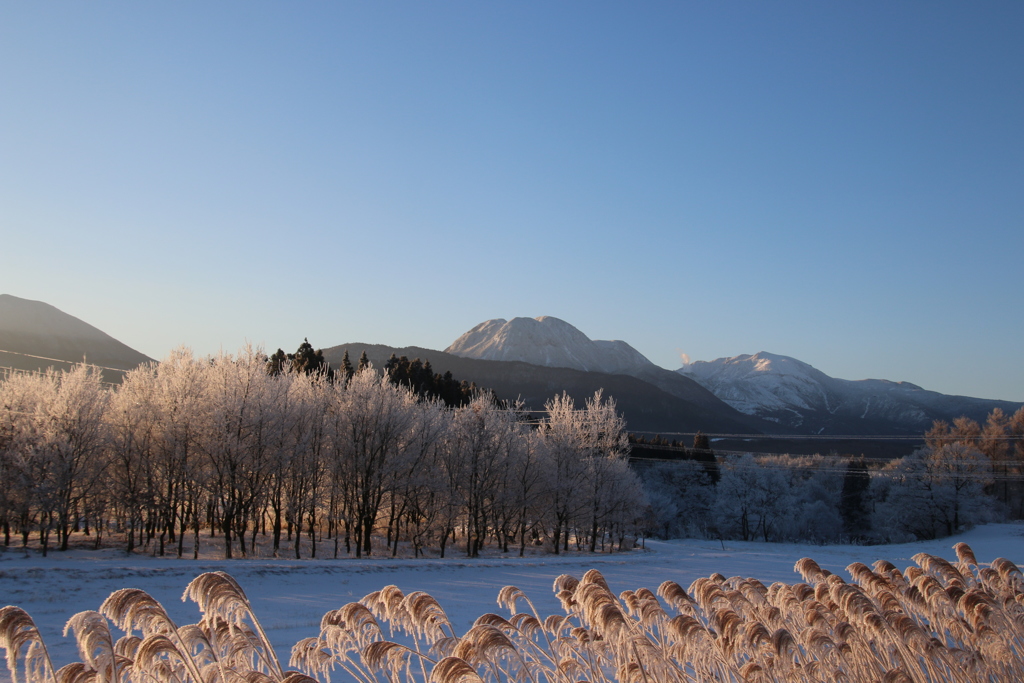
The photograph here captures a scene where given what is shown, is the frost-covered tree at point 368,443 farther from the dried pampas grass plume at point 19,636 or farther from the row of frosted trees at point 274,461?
the dried pampas grass plume at point 19,636

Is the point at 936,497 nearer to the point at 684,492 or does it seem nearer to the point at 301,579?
the point at 684,492

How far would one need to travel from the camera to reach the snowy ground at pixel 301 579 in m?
17.5

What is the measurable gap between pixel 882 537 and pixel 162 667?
84.4 m

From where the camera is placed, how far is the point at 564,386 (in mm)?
165625

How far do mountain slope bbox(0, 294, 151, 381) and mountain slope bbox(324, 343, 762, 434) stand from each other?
181 ft

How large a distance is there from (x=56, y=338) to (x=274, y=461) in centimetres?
18051

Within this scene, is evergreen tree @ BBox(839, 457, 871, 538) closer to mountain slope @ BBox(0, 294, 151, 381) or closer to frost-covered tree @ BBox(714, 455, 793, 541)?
frost-covered tree @ BBox(714, 455, 793, 541)

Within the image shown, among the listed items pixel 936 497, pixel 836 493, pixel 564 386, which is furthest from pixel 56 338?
pixel 936 497

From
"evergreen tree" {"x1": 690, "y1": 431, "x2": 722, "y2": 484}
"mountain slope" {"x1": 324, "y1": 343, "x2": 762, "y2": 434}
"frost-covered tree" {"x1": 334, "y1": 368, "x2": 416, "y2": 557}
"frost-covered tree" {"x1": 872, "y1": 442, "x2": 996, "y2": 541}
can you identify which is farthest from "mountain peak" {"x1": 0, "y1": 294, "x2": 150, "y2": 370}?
"frost-covered tree" {"x1": 872, "y1": 442, "x2": 996, "y2": 541}

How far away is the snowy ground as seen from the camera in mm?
17484

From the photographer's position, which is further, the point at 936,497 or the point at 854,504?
the point at 854,504

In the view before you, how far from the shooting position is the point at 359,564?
93.9ft

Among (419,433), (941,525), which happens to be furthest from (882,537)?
(419,433)

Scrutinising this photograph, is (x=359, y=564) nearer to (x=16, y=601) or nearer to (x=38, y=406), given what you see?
(x=16, y=601)
